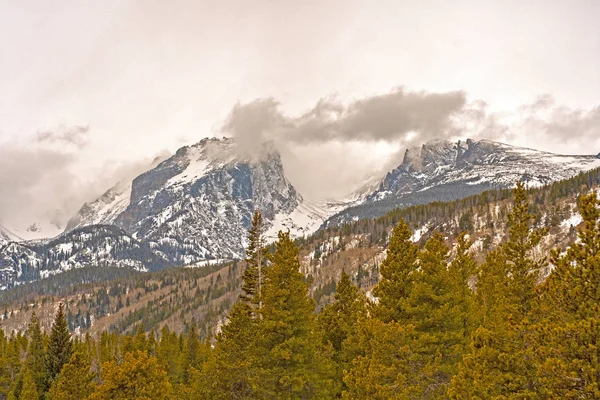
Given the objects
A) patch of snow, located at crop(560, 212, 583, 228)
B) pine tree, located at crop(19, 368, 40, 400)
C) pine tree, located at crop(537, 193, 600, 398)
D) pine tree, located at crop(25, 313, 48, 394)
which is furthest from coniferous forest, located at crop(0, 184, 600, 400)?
patch of snow, located at crop(560, 212, 583, 228)

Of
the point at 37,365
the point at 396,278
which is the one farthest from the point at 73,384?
the point at 37,365

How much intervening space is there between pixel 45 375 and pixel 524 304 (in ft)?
179

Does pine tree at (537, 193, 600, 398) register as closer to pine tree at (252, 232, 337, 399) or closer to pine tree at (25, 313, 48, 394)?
pine tree at (252, 232, 337, 399)

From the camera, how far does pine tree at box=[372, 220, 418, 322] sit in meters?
27.3

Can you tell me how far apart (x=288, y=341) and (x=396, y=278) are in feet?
24.5

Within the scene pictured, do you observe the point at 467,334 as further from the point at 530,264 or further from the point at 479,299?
the point at 479,299

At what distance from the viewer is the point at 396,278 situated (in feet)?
91.1

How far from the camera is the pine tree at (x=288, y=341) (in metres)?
27.0

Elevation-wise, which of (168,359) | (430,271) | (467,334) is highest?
(430,271)

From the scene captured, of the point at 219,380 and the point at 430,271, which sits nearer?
the point at 430,271

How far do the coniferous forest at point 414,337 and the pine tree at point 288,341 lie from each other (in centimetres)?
7

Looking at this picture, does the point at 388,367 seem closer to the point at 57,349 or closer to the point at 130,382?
the point at 130,382

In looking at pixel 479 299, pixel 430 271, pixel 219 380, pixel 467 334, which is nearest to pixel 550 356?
pixel 430 271

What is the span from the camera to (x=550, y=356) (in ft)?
47.0
